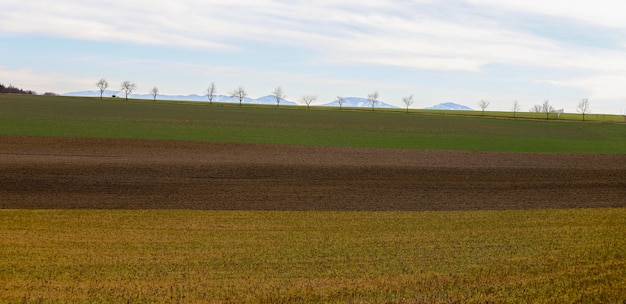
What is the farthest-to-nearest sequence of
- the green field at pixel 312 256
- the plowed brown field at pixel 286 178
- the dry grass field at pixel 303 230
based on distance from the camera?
the plowed brown field at pixel 286 178, the dry grass field at pixel 303 230, the green field at pixel 312 256

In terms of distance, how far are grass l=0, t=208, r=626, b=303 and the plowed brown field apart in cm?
281

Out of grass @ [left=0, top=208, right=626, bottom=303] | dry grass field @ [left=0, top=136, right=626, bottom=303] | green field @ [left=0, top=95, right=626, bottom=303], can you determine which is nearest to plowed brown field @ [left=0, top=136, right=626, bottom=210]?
dry grass field @ [left=0, top=136, right=626, bottom=303]

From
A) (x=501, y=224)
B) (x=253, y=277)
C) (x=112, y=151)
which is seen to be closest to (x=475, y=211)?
(x=501, y=224)

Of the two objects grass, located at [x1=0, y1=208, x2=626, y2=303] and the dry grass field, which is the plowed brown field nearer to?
the dry grass field

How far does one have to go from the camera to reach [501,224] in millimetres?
17453

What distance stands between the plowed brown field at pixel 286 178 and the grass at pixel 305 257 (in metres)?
2.81

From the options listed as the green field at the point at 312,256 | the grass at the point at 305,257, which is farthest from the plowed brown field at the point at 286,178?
the grass at the point at 305,257

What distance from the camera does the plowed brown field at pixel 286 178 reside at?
21438 mm

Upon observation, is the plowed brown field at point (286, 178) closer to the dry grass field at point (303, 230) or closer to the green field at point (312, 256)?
the dry grass field at point (303, 230)

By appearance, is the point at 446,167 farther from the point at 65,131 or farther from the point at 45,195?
the point at 65,131

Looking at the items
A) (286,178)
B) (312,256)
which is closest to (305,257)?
(312,256)

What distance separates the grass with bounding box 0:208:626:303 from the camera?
34.8ft

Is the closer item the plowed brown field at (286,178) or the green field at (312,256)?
the green field at (312,256)

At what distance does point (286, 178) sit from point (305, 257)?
13.5 metres
